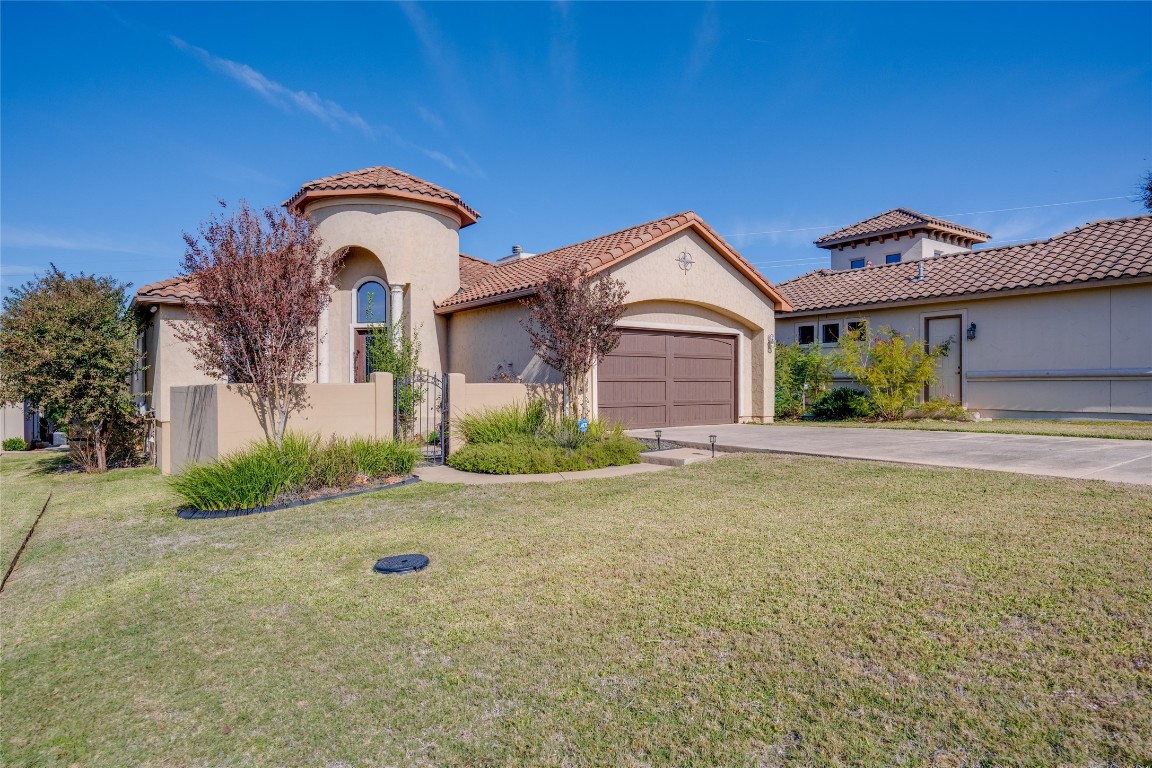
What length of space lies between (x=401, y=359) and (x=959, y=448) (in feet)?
38.7

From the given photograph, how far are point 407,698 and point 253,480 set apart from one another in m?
5.59

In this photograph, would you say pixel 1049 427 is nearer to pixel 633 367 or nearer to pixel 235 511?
pixel 633 367

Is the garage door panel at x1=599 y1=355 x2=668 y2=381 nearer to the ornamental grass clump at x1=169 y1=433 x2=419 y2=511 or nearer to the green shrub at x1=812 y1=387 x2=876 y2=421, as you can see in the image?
the ornamental grass clump at x1=169 y1=433 x2=419 y2=511

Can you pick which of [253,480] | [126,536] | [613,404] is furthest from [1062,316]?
[126,536]

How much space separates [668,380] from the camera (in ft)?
50.7

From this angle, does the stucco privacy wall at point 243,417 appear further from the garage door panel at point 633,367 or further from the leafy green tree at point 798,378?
the leafy green tree at point 798,378

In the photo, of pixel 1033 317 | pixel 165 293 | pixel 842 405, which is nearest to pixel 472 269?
pixel 165 293

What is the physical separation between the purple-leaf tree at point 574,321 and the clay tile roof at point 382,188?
539 centimetres

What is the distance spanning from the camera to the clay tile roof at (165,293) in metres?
13.8

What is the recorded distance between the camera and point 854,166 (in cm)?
2072

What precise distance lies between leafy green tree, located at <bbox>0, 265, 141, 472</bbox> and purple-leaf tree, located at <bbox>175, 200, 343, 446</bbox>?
377 centimetres

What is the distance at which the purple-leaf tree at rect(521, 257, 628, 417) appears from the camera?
457 inches

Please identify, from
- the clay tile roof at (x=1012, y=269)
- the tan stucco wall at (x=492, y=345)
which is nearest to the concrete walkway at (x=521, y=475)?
the tan stucco wall at (x=492, y=345)

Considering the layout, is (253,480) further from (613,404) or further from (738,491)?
(613,404)
